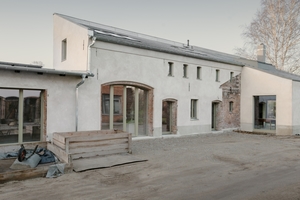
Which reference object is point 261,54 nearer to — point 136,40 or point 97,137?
point 136,40

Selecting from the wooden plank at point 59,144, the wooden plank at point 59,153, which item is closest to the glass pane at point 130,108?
the wooden plank at point 59,144

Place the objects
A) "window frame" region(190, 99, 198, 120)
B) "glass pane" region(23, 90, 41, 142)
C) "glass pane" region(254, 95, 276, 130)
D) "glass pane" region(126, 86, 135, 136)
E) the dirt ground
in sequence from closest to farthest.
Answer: the dirt ground
"glass pane" region(23, 90, 41, 142)
"glass pane" region(126, 86, 135, 136)
"window frame" region(190, 99, 198, 120)
"glass pane" region(254, 95, 276, 130)

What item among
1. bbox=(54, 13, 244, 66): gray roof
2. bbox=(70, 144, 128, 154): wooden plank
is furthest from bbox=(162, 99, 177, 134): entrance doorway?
bbox=(70, 144, 128, 154): wooden plank

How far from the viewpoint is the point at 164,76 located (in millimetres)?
13234

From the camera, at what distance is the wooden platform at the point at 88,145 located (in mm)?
7484

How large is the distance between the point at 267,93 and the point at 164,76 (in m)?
7.71

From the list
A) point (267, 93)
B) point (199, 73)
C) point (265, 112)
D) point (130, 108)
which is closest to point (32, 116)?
point (130, 108)

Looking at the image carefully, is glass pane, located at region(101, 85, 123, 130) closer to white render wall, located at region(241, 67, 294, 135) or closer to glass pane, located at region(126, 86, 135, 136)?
glass pane, located at region(126, 86, 135, 136)

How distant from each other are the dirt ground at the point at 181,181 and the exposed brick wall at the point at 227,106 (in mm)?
7498

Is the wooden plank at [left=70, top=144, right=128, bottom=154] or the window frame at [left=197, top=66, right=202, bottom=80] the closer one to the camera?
the wooden plank at [left=70, top=144, right=128, bottom=154]

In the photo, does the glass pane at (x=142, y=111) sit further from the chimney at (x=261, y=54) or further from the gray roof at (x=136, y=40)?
the chimney at (x=261, y=54)

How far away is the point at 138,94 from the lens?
490 inches

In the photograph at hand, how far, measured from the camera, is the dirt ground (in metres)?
5.02

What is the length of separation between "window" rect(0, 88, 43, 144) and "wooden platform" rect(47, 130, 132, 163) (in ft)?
3.37
